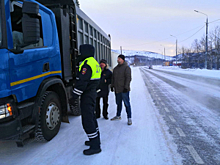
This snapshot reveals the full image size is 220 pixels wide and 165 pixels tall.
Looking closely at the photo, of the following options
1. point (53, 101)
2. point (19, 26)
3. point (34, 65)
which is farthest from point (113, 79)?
point (19, 26)

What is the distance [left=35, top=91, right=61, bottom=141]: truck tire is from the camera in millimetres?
3586

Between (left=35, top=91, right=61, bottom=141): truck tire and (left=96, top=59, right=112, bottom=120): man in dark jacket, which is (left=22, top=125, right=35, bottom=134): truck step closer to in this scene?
(left=35, top=91, right=61, bottom=141): truck tire

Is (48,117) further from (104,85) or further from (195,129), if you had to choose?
(195,129)

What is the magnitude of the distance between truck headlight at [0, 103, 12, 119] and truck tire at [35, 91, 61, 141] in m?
0.80

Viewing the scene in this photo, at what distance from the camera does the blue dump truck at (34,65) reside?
9.26ft

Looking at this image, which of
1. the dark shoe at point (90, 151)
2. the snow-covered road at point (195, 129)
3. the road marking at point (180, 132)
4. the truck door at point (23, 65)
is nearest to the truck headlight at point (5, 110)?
the truck door at point (23, 65)

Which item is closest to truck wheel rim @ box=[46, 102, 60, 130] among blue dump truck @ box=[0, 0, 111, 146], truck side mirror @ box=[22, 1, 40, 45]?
blue dump truck @ box=[0, 0, 111, 146]

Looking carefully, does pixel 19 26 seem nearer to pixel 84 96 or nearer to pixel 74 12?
pixel 84 96

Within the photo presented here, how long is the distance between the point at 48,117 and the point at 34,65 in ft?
3.53

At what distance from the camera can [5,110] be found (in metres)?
2.74

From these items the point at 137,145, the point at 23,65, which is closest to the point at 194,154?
the point at 137,145

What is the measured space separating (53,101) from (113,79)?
80.0 inches

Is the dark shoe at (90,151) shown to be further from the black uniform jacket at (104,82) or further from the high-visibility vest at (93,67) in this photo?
the black uniform jacket at (104,82)

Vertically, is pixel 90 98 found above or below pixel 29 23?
below
